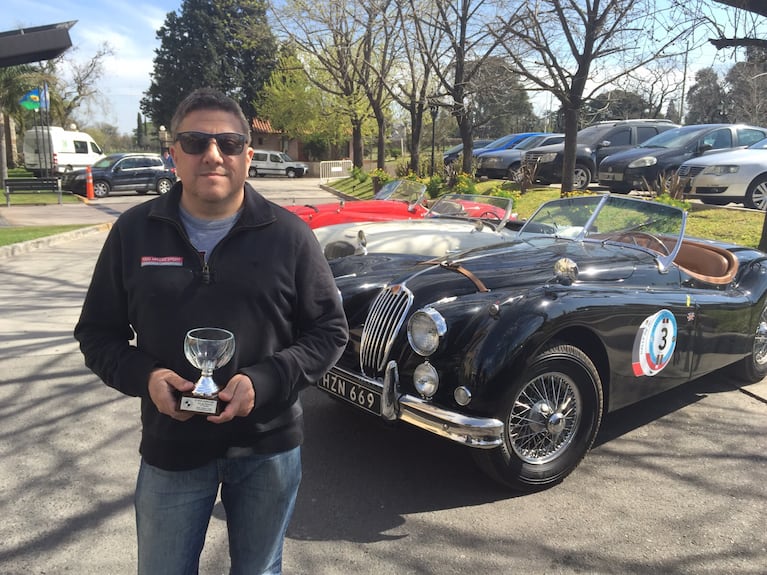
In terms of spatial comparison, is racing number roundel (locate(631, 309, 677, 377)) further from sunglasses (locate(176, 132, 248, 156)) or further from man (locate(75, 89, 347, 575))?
sunglasses (locate(176, 132, 248, 156))

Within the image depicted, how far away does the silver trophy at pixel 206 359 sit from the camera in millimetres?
1498

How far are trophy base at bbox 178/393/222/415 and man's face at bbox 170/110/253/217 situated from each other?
543mm

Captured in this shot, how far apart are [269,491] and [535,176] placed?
15.0 meters

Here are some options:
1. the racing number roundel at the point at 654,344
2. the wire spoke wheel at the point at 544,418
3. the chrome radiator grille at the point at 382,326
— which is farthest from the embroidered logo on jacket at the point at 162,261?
the racing number roundel at the point at 654,344

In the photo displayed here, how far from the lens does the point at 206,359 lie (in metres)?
1.54

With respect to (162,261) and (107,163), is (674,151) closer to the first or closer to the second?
(162,261)

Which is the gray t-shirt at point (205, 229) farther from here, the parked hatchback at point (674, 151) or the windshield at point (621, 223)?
the parked hatchback at point (674, 151)

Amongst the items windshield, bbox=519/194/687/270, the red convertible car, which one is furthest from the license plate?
the red convertible car

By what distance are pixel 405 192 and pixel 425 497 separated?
22.0 feet

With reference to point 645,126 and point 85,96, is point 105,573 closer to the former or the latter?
point 645,126

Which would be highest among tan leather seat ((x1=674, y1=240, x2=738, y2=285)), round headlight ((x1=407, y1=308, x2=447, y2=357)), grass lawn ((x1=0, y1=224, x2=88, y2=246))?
tan leather seat ((x1=674, y1=240, x2=738, y2=285))

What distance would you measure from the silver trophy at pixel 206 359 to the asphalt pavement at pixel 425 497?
1429 mm

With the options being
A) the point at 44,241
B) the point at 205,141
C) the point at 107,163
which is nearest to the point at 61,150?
the point at 107,163

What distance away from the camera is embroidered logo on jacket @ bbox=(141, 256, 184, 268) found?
5.37 ft
